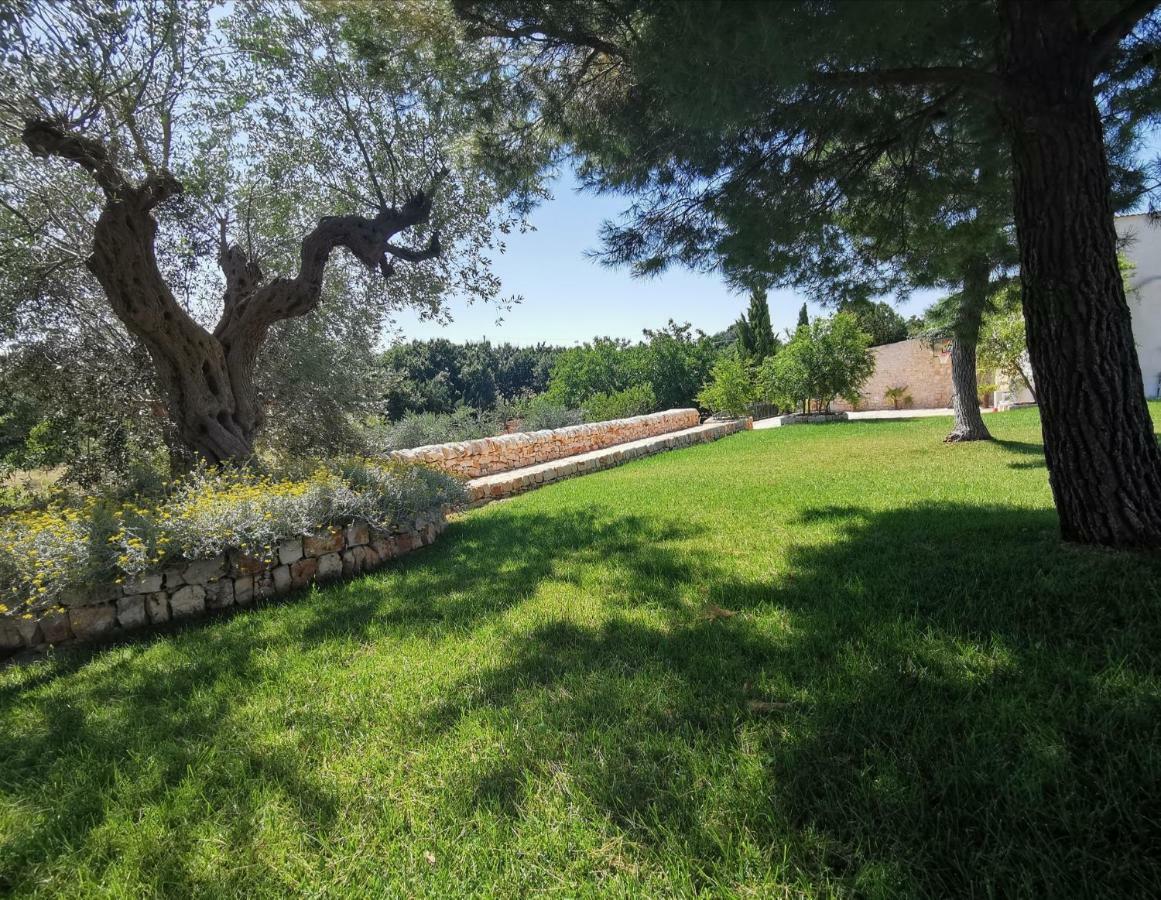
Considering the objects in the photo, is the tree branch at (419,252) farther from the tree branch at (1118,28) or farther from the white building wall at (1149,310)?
the white building wall at (1149,310)

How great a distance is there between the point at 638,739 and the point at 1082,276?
3.27 m

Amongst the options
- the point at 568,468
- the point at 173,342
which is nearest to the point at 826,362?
the point at 568,468

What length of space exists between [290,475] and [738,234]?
4954 mm

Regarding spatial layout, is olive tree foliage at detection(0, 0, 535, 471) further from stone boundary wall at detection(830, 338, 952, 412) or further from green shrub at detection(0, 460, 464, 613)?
stone boundary wall at detection(830, 338, 952, 412)

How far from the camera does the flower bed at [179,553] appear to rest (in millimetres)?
3240

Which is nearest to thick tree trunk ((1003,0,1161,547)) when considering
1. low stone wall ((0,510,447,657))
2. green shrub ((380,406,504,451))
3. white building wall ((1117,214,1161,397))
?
low stone wall ((0,510,447,657))

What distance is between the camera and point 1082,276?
2.74 m

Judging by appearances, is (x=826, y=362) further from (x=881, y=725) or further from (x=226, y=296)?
(x=881, y=725)

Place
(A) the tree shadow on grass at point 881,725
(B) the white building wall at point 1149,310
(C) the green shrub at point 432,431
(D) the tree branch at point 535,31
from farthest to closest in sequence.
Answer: (B) the white building wall at point 1149,310 < (C) the green shrub at point 432,431 < (D) the tree branch at point 535,31 < (A) the tree shadow on grass at point 881,725

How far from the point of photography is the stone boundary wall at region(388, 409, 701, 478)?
843 centimetres

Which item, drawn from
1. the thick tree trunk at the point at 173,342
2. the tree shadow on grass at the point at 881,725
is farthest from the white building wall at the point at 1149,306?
the thick tree trunk at the point at 173,342

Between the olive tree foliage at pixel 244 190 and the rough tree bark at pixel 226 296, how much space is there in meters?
0.02

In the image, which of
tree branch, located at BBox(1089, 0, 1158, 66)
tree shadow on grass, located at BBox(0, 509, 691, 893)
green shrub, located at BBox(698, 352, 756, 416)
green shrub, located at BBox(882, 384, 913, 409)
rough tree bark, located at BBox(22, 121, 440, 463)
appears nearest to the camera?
tree shadow on grass, located at BBox(0, 509, 691, 893)

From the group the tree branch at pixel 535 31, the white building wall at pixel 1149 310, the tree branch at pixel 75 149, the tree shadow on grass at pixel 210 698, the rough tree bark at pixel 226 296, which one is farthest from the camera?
the white building wall at pixel 1149 310
